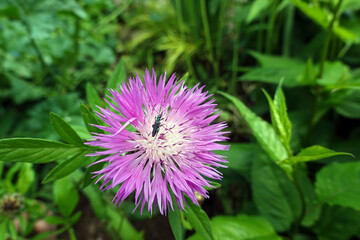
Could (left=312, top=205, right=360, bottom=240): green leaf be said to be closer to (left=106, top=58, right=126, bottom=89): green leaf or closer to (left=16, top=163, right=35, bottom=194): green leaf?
(left=106, top=58, right=126, bottom=89): green leaf

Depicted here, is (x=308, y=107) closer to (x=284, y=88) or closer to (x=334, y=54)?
(x=284, y=88)

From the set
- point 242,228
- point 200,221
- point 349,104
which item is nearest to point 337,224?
point 242,228

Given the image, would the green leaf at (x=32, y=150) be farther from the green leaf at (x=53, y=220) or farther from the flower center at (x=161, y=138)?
the green leaf at (x=53, y=220)

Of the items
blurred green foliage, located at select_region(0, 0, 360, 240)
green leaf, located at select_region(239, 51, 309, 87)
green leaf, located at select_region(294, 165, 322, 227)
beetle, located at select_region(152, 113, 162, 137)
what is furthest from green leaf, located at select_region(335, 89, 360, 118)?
beetle, located at select_region(152, 113, 162, 137)

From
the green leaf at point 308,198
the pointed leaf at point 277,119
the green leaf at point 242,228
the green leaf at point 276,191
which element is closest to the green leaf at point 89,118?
the pointed leaf at point 277,119

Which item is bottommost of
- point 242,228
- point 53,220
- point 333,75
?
point 242,228

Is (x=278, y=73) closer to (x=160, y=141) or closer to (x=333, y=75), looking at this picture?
(x=333, y=75)

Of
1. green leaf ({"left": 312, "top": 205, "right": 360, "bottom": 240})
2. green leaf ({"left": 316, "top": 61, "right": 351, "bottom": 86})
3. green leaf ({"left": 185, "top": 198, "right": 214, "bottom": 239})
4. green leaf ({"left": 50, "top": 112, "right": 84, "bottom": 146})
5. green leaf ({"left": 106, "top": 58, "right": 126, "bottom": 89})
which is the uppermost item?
green leaf ({"left": 106, "top": 58, "right": 126, "bottom": 89})

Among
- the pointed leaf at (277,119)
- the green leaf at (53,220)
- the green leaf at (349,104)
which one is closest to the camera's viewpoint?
the pointed leaf at (277,119)
